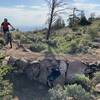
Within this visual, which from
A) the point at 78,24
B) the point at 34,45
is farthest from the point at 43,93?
the point at 78,24

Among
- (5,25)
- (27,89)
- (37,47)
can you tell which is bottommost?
(27,89)

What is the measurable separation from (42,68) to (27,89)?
4.41ft

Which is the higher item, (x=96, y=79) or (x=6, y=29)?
(x=6, y=29)

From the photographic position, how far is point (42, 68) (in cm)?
1875

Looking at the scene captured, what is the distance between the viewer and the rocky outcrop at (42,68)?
18578 millimetres

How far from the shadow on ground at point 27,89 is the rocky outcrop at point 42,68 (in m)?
0.30

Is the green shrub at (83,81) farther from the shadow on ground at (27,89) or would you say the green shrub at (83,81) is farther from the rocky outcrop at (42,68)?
the shadow on ground at (27,89)

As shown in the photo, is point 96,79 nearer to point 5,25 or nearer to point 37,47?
point 37,47

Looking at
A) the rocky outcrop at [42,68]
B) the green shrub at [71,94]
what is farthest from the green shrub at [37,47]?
the green shrub at [71,94]

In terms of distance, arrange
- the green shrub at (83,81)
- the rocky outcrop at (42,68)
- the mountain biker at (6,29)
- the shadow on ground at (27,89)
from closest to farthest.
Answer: the shadow on ground at (27,89) → the green shrub at (83,81) → the rocky outcrop at (42,68) → the mountain biker at (6,29)

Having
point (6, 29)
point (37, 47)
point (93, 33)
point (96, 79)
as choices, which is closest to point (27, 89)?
point (96, 79)

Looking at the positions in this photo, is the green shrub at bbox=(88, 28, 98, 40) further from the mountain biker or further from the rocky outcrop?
the rocky outcrop

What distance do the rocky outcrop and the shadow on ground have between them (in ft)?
0.99

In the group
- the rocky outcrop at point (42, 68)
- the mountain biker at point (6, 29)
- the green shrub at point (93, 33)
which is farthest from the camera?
the green shrub at point (93, 33)
